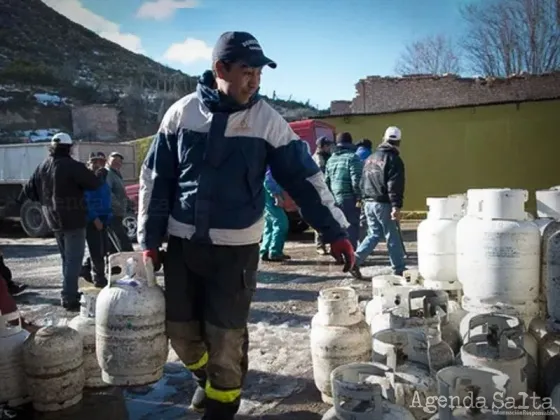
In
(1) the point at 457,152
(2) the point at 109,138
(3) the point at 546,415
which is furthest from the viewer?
(2) the point at 109,138

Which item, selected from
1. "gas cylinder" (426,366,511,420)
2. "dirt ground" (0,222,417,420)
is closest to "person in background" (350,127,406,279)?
"dirt ground" (0,222,417,420)

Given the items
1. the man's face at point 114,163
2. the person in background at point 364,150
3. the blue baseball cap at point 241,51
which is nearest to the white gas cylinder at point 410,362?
the blue baseball cap at point 241,51

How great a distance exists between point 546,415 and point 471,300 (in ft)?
4.16

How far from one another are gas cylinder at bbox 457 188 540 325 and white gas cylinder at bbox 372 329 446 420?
0.78 metres

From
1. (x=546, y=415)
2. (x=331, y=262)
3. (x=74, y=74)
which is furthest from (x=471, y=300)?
(x=74, y=74)

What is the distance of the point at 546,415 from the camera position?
2.40m

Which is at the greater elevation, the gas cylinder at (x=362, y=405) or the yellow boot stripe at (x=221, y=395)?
the gas cylinder at (x=362, y=405)

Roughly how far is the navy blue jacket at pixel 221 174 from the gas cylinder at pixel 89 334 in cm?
94

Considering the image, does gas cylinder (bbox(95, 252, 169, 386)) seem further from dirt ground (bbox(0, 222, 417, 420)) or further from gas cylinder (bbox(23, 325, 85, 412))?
dirt ground (bbox(0, 222, 417, 420))

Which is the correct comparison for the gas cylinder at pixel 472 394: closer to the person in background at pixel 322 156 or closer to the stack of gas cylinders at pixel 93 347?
the stack of gas cylinders at pixel 93 347

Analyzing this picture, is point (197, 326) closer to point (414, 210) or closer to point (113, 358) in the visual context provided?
point (113, 358)

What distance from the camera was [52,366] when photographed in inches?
131

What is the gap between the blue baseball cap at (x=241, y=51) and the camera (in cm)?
284

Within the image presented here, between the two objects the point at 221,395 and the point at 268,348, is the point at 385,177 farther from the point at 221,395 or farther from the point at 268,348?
the point at 221,395
